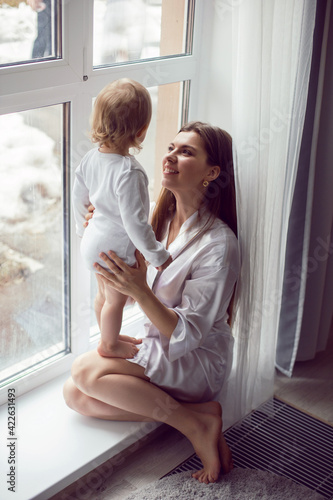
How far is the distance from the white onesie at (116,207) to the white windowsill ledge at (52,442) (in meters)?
0.59

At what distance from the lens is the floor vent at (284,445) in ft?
6.63

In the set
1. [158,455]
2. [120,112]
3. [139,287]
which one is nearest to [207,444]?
[158,455]

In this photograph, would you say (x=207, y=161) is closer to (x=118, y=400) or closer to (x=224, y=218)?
(x=224, y=218)

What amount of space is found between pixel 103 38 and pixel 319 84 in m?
0.81

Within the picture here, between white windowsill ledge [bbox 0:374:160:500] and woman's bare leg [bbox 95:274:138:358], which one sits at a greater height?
woman's bare leg [bbox 95:274:138:358]

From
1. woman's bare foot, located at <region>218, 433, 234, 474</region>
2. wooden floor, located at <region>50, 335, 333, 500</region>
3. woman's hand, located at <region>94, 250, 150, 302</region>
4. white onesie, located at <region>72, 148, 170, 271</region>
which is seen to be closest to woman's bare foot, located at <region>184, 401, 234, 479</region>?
woman's bare foot, located at <region>218, 433, 234, 474</region>

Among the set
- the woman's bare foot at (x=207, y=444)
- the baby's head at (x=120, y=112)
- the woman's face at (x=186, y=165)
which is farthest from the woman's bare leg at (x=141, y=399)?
the baby's head at (x=120, y=112)

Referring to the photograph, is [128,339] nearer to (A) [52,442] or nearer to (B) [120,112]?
(A) [52,442]

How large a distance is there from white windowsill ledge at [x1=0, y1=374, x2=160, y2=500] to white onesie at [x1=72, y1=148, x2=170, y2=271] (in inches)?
23.3

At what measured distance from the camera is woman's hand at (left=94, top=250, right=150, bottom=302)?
5.94 feet

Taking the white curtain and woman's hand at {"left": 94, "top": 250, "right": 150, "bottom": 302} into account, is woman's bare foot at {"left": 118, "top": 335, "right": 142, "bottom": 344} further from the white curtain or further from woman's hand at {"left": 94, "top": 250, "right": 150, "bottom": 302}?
the white curtain

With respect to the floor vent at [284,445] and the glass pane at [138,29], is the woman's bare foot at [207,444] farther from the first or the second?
the glass pane at [138,29]

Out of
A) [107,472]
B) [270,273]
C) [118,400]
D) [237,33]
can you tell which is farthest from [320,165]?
[107,472]

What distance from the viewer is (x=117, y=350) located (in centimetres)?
205
